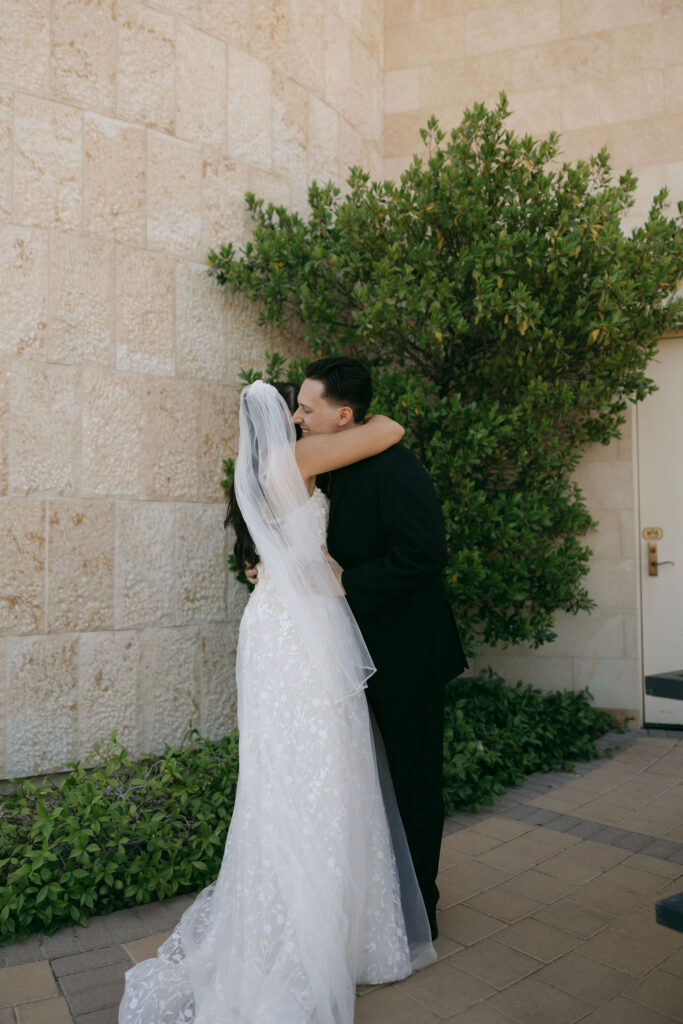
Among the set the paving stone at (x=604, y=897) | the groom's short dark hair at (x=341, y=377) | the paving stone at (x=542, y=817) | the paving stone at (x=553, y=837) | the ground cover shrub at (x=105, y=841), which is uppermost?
the groom's short dark hair at (x=341, y=377)

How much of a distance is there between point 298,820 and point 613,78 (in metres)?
5.40

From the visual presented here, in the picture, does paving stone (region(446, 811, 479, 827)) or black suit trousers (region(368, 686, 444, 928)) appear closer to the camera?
black suit trousers (region(368, 686, 444, 928))

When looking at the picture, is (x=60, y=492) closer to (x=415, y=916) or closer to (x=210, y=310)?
(x=210, y=310)

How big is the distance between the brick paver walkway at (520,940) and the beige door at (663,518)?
4.81 ft

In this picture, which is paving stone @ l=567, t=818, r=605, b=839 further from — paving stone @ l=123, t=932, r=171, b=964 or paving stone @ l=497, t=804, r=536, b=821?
paving stone @ l=123, t=932, r=171, b=964

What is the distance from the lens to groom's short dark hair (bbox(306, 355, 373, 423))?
2.63 m

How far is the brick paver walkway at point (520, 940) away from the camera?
2336 millimetres

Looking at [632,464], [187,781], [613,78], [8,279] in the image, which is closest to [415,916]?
[187,781]

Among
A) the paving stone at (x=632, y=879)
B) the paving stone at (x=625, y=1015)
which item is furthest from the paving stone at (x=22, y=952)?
the paving stone at (x=632, y=879)

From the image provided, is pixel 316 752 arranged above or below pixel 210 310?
below

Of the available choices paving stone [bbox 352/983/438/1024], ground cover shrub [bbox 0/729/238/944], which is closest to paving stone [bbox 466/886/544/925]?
paving stone [bbox 352/983/438/1024]

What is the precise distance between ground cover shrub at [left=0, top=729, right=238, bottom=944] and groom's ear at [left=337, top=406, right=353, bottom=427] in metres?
1.73

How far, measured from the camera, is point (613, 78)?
18.0ft

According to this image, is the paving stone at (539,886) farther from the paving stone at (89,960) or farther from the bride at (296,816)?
the paving stone at (89,960)
